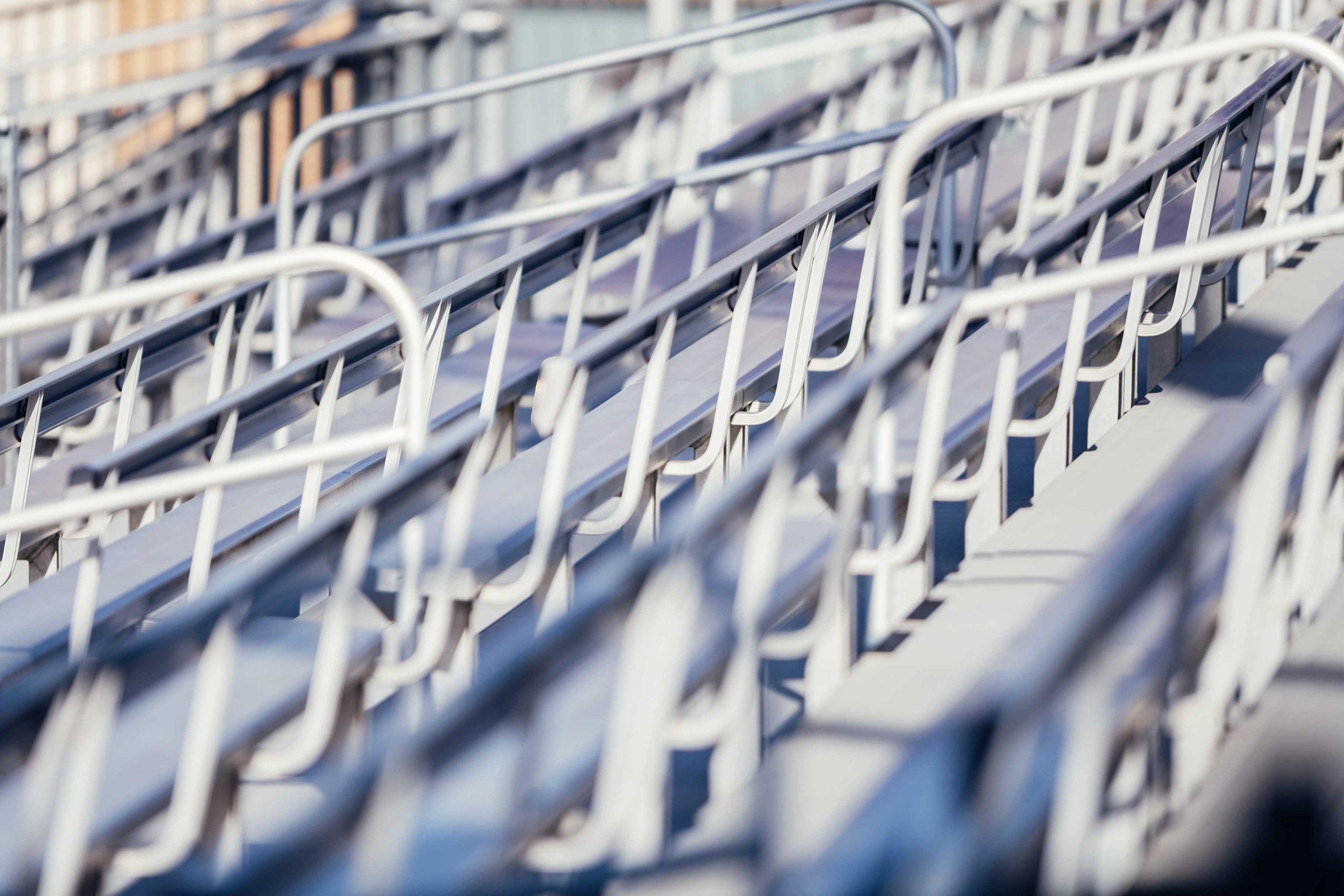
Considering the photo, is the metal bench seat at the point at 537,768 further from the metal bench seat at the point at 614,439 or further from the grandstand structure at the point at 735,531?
the metal bench seat at the point at 614,439

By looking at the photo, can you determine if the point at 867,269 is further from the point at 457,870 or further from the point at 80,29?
the point at 80,29

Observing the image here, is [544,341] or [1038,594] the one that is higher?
[1038,594]

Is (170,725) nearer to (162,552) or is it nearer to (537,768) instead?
(162,552)

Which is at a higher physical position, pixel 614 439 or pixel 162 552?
pixel 614 439

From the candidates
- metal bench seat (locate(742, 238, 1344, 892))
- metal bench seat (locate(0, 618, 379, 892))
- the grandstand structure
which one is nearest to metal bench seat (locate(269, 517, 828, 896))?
the grandstand structure

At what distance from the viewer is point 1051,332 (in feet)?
11.4

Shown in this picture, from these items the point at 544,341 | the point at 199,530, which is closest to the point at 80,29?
the point at 544,341

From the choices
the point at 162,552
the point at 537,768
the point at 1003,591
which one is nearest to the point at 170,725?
the point at 162,552

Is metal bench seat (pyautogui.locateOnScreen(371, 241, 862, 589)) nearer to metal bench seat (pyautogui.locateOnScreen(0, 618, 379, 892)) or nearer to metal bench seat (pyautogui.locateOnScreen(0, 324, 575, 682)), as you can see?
metal bench seat (pyautogui.locateOnScreen(0, 618, 379, 892))

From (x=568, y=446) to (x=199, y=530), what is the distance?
2.39ft

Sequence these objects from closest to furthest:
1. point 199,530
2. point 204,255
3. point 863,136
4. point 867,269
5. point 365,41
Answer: point 199,530
point 867,269
point 863,136
point 204,255
point 365,41

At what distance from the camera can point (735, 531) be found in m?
1.88

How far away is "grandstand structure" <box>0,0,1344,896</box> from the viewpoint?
1673 millimetres

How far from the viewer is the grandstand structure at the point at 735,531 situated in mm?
1673
